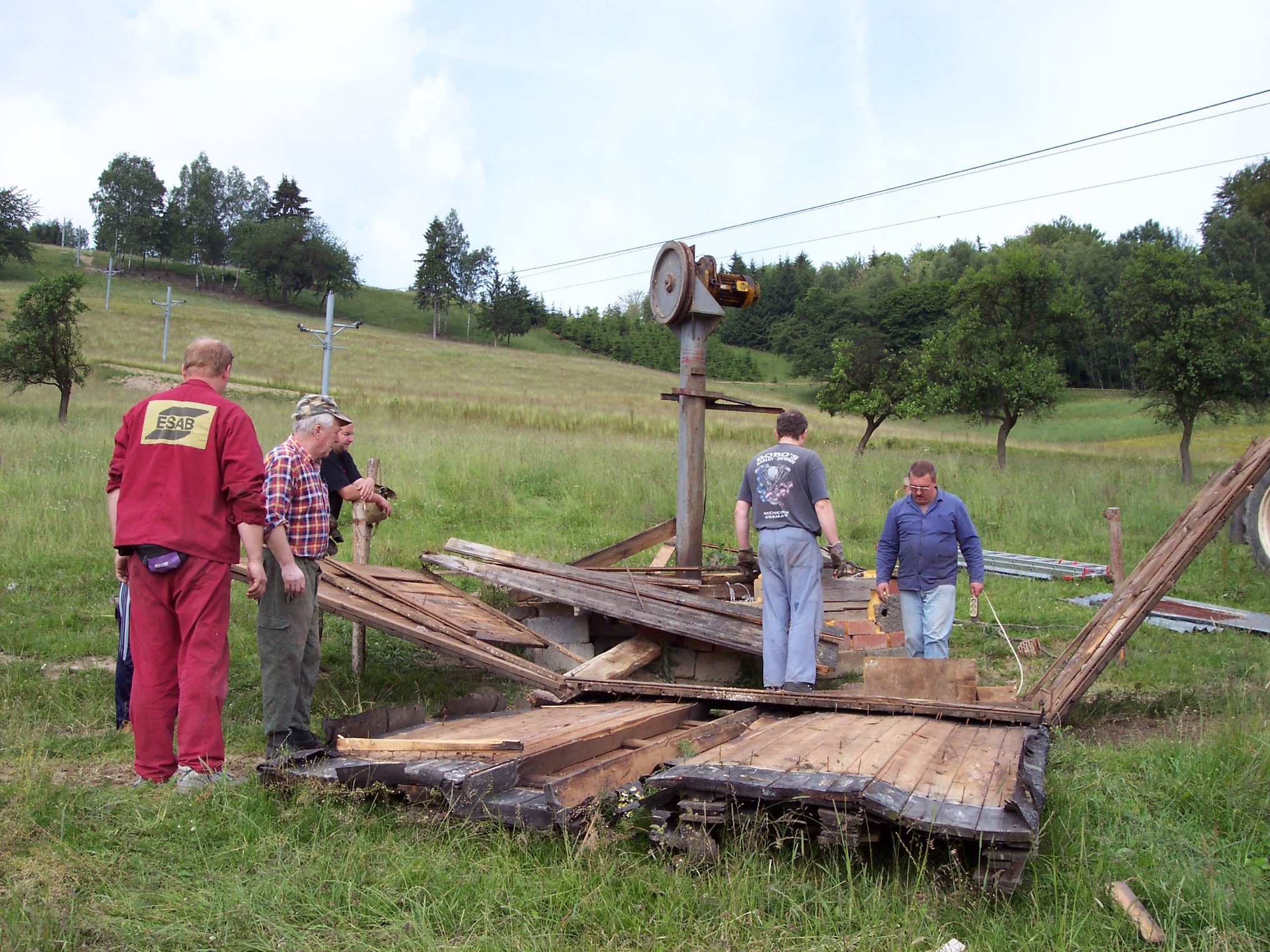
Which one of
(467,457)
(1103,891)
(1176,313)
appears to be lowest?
(1103,891)

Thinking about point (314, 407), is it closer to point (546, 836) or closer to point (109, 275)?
point (546, 836)

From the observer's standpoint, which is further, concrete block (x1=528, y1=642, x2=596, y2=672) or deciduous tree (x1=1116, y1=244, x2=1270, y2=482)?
deciduous tree (x1=1116, y1=244, x2=1270, y2=482)

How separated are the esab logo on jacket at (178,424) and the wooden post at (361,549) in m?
2.82

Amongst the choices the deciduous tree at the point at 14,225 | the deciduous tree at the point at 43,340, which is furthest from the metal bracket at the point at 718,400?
the deciduous tree at the point at 14,225

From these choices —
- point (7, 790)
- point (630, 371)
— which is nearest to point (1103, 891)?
point (7, 790)

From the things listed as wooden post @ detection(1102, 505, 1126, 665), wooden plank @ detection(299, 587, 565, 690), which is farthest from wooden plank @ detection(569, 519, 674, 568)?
wooden post @ detection(1102, 505, 1126, 665)

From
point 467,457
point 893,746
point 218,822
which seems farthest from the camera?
point 467,457

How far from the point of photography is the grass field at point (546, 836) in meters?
2.87

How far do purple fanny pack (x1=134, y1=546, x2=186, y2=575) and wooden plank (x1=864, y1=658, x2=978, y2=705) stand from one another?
12.4 ft

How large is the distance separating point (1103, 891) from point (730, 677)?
4.33 metres

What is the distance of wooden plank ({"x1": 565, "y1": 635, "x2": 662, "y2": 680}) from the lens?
255 inches

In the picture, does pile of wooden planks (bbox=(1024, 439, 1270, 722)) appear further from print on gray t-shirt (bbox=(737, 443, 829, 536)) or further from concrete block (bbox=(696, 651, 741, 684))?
concrete block (bbox=(696, 651, 741, 684))

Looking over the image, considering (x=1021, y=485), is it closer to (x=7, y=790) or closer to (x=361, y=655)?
(x=361, y=655)

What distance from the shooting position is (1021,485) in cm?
1520
